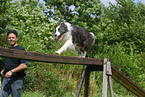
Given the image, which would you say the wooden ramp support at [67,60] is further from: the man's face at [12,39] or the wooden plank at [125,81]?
the man's face at [12,39]

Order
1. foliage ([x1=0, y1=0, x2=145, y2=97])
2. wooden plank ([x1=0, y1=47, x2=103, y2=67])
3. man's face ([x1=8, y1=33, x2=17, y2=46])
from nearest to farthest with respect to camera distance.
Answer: wooden plank ([x1=0, y1=47, x2=103, y2=67]) → man's face ([x1=8, y1=33, x2=17, y2=46]) → foliage ([x1=0, y1=0, x2=145, y2=97])

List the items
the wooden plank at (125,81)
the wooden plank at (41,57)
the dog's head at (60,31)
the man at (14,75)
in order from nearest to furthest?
the wooden plank at (41,57), the man at (14,75), the wooden plank at (125,81), the dog's head at (60,31)

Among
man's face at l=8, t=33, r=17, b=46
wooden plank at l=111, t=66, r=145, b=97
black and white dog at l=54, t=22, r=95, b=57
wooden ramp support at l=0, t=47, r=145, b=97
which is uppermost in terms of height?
black and white dog at l=54, t=22, r=95, b=57

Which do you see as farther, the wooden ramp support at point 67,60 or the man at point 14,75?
the man at point 14,75

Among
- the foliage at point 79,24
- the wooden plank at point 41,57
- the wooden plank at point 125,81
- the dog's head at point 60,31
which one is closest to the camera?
the wooden plank at point 41,57

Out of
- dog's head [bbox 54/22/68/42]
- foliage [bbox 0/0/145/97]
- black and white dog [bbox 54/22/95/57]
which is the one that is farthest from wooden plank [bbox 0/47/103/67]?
foliage [bbox 0/0/145/97]

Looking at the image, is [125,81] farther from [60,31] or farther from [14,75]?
A: [60,31]

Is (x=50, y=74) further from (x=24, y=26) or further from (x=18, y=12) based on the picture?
(x=18, y=12)

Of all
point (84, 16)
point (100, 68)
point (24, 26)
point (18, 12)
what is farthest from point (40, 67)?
point (84, 16)

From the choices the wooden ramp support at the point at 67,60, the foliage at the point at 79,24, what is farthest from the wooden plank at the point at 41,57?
the foliage at the point at 79,24

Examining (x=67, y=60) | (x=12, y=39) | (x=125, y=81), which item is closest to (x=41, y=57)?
(x=67, y=60)

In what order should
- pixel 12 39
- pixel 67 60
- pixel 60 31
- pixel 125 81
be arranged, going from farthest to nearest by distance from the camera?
1. pixel 60 31
2. pixel 125 81
3. pixel 12 39
4. pixel 67 60

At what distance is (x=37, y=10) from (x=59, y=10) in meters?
4.22

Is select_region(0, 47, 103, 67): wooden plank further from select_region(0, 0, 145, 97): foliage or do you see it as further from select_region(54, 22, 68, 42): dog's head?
select_region(0, 0, 145, 97): foliage
